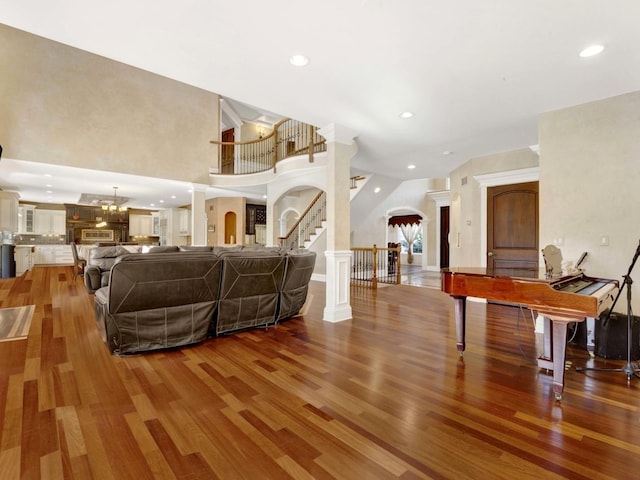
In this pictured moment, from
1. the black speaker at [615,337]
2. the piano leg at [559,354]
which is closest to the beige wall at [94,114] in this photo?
the piano leg at [559,354]

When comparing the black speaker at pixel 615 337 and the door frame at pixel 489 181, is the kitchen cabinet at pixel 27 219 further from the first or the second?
the black speaker at pixel 615 337

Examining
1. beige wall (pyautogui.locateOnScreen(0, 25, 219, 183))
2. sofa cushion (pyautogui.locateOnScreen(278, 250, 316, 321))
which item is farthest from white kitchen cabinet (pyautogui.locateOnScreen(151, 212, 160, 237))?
sofa cushion (pyautogui.locateOnScreen(278, 250, 316, 321))

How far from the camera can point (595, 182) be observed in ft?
11.3

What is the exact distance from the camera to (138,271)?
2838 millimetres

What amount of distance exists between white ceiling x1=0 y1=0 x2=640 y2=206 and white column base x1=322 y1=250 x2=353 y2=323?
197cm

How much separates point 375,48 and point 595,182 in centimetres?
302

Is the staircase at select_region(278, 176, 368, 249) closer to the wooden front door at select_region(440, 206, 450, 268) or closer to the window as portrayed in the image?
the wooden front door at select_region(440, 206, 450, 268)

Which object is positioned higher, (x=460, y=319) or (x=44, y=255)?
(x=44, y=255)

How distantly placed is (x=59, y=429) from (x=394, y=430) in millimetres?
1998

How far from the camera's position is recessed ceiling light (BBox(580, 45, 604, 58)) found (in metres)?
2.46

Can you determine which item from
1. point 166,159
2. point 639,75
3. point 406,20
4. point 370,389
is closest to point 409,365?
point 370,389

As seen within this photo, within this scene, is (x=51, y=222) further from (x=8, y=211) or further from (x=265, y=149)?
(x=265, y=149)

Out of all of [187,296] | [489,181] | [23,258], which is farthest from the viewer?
[23,258]

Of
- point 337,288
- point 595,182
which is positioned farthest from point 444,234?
point 337,288
